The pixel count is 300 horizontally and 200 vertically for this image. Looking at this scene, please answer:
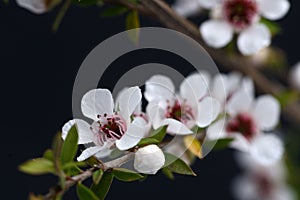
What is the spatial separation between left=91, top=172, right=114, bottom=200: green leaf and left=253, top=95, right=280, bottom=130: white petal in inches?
18.7

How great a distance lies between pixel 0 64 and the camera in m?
2.30

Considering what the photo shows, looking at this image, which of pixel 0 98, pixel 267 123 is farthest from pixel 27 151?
pixel 267 123

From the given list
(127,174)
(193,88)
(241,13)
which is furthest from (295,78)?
(127,174)

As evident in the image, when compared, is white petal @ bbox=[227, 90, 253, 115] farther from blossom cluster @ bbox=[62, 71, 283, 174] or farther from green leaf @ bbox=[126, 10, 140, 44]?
green leaf @ bbox=[126, 10, 140, 44]

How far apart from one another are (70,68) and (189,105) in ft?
4.77

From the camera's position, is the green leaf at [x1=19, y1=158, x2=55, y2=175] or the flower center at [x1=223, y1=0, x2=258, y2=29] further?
the flower center at [x1=223, y1=0, x2=258, y2=29]

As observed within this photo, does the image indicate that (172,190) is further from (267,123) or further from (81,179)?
(81,179)

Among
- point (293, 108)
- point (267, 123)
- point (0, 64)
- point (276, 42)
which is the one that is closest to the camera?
point (267, 123)

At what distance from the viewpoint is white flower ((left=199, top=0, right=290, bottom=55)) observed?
3.53 feet

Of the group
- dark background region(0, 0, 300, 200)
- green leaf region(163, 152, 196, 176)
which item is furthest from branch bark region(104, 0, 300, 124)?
dark background region(0, 0, 300, 200)

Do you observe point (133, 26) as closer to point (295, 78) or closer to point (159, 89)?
point (159, 89)

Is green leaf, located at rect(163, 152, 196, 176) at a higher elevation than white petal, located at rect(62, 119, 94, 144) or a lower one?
lower

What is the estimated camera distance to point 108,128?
846 mm

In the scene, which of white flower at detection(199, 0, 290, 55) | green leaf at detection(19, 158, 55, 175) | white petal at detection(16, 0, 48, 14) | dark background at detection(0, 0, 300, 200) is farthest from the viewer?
dark background at detection(0, 0, 300, 200)
